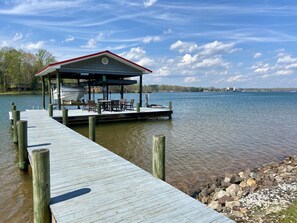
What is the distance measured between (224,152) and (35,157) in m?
8.30

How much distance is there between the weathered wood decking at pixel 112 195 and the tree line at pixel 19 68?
204 feet

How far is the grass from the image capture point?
13.5 ft

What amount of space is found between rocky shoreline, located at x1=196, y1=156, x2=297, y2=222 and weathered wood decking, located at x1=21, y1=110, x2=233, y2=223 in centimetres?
127

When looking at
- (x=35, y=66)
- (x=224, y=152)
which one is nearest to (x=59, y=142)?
(x=224, y=152)

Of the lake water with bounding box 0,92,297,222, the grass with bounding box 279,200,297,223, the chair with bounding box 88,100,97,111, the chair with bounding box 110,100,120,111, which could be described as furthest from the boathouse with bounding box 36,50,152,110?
the grass with bounding box 279,200,297,223

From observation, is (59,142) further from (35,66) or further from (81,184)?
(35,66)

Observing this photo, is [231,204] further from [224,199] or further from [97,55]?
[97,55]

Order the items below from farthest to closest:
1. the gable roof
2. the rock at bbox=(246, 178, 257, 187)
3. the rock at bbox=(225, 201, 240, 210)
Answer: the gable roof
the rock at bbox=(246, 178, 257, 187)
the rock at bbox=(225, 201, 240, 210)

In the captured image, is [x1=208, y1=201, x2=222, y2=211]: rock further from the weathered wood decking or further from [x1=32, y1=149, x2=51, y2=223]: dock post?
[x1=32, y1=149, x2=51, y2=223]: dock post

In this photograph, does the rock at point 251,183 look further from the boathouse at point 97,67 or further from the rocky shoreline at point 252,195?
the boathouse at point 97,67

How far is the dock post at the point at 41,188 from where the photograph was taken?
376 centimetres

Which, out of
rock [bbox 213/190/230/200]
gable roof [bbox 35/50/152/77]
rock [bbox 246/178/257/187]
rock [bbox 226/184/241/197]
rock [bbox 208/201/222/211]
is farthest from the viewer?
gable roof [bbox 35/50/152/77]

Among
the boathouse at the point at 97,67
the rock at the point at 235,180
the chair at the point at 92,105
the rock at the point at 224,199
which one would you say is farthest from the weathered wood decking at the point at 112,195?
the boathouse at the point at 97,67

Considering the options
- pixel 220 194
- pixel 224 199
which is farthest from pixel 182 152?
pixel 224 199
